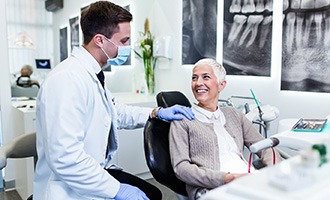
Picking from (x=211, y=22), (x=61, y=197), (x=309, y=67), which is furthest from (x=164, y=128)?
(x=211, y=22)

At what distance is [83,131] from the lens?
134 cm

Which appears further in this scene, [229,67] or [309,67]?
[229,67]

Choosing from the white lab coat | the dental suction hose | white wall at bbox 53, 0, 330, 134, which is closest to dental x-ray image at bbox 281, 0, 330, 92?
white wall at bbox 53, 0, 330, 134

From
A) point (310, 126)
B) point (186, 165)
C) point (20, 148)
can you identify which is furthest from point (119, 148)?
point (310, 126)

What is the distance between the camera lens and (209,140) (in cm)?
167

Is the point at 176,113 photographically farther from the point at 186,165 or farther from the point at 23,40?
the point at 23,40

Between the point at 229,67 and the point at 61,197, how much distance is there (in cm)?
184

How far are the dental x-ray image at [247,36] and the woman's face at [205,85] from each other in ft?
2.78

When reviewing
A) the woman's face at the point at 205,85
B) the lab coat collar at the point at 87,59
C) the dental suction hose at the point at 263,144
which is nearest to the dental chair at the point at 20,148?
the lab coat collar at the point at 87,59

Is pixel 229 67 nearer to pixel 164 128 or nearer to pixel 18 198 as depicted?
pixel 164 128

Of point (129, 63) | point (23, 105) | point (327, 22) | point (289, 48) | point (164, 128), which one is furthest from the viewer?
point (129, 63)

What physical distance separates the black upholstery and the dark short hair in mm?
552

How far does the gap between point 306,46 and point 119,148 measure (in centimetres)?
185

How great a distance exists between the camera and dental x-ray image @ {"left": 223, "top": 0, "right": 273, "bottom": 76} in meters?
2.49
